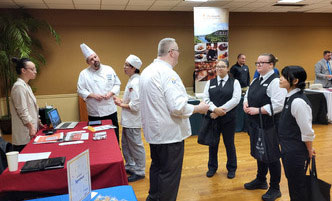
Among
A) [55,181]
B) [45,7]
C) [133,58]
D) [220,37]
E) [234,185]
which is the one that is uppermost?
[45,7]

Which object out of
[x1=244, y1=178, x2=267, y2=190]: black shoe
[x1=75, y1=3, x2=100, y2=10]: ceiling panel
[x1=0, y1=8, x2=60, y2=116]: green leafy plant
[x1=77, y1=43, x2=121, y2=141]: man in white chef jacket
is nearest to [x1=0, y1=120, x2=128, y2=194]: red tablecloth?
[x1=77, y1=43, x2=121, y2=141]: man in white chef jacket

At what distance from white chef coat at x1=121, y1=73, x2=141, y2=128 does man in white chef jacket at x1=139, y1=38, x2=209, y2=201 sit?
2.75ft

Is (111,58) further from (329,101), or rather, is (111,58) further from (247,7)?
(329,101)

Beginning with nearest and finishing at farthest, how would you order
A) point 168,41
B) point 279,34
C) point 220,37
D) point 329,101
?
1. point 168,41
2. point 329,101
3. point 220,37
4. point 279,34

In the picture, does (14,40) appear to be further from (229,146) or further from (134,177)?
(229,146)

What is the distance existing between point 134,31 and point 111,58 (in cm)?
91

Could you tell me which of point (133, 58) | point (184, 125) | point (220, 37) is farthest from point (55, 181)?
point (220, 37)

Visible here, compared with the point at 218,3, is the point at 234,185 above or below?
below

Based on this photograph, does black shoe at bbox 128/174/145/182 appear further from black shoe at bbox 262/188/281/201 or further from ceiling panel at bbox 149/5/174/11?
ceiling panel at bbox 149/5/174/11

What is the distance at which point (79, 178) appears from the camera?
1236mm

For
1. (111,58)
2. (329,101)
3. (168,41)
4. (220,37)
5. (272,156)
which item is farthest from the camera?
(111,58)

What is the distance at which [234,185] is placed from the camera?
298cm

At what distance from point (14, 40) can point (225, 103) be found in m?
4.47

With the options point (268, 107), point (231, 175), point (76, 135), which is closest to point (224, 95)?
point (268, 107)
